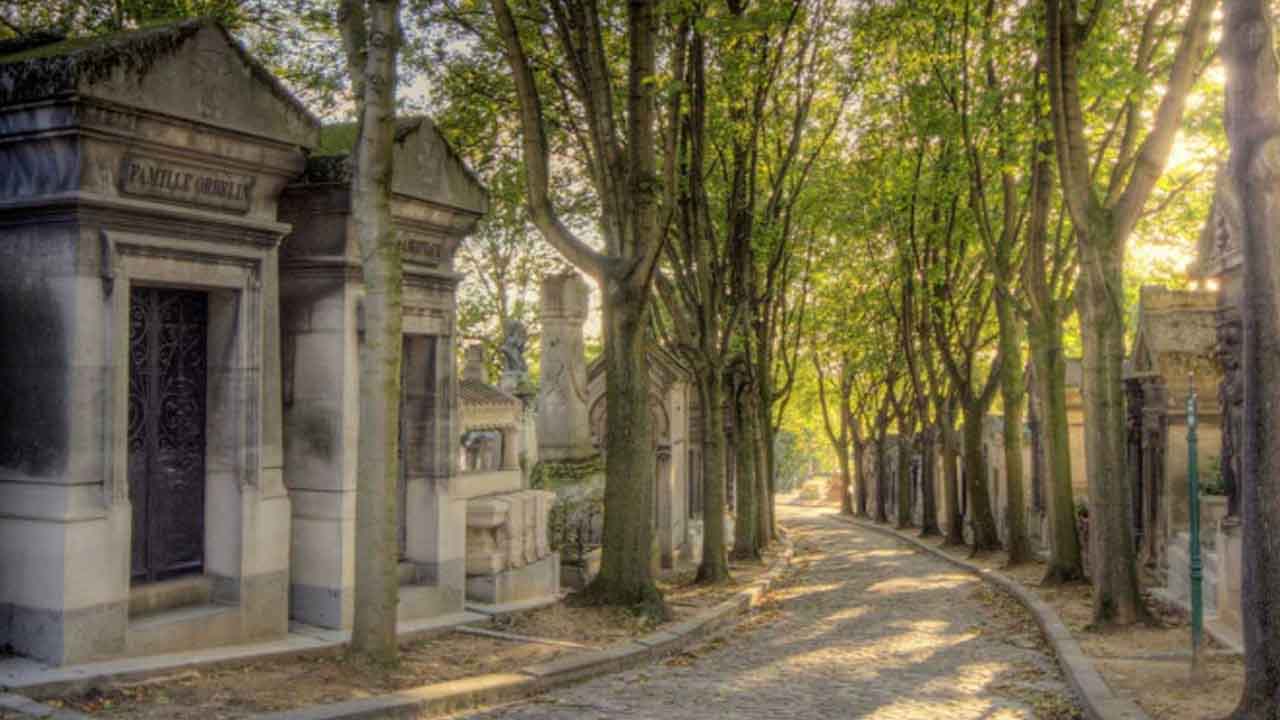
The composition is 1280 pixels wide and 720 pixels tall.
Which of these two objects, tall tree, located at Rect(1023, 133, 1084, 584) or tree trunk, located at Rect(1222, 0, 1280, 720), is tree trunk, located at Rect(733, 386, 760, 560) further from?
tree trunk, located at Rect(1222, 0, 1280, 720)

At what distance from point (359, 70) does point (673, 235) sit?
1022 cm

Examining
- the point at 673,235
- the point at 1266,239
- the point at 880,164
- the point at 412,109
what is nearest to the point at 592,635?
the point at 1266,239

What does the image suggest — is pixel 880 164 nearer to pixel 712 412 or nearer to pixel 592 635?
pixel 712 412

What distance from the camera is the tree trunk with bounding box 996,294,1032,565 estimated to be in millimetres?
19922

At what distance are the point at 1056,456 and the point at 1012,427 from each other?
582 centimetres

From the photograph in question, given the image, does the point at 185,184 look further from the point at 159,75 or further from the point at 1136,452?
the point at 1136,452

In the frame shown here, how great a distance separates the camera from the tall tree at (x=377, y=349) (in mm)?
7984

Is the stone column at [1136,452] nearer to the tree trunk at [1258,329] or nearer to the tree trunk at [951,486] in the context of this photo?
the tree trunk at [951,486]

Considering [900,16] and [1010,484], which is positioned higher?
[900,16]

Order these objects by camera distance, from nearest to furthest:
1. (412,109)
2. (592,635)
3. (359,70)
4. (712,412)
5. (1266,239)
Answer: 1. (1266,239)
2. (359,70)
3. (592,635)
4. (712,412)
5. (412,109)

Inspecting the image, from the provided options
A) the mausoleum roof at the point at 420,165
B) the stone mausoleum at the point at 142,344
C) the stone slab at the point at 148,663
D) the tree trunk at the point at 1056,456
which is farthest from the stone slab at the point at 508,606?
the tree trunk at the point at 1056,456

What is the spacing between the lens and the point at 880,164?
2375 cm

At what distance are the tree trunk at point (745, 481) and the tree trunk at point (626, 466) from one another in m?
8.54

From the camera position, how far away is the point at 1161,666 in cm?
973
